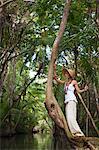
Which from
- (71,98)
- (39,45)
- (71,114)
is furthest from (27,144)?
(71,98)

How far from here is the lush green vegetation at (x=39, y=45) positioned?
15074 millimetres

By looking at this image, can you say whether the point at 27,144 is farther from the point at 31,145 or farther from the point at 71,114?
the point at 71,114

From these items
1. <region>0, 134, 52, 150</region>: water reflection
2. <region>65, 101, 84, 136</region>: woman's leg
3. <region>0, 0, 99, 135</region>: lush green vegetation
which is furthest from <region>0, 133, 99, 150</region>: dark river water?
<region>65, 101, 84, 136</region>: woman's leg

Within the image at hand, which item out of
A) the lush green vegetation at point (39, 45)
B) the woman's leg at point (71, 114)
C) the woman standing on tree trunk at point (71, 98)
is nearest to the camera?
the woman standing on tree trunk at point (71, 98)

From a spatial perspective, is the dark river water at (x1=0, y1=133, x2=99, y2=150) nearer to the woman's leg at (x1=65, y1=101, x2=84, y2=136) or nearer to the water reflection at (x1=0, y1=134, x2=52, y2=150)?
the water reflection at (x1=0, y1=134, x2=52, y2=150)

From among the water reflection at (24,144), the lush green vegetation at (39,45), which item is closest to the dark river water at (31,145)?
the water reflection at (24,144)

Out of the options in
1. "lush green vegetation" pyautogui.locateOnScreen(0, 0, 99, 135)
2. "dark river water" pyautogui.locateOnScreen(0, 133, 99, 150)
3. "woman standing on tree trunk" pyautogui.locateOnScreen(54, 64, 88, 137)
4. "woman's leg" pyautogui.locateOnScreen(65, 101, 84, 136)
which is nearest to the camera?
"woman standing on tree trunk" pyautogui.locateOnScreen(54, 64, 88, 137)

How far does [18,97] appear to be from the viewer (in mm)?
32375

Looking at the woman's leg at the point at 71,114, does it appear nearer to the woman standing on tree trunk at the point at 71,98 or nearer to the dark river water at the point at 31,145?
the woman standing on tree trunk at the point at 71,98

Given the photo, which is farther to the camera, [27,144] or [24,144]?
[27,144]

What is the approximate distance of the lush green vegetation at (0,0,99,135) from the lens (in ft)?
49.5

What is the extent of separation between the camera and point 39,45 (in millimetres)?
20906

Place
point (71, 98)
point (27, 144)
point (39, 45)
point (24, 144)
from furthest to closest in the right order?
point (27, 144)
point (24, 144)
point (39, 45)
point (71, 98)

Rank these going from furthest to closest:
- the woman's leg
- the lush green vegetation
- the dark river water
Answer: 1. the dark river water
2. the lush green vegetation
3. the woman's leg
